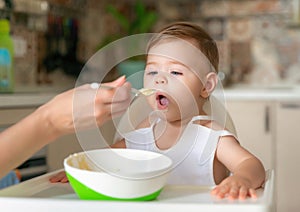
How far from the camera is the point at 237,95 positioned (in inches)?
115

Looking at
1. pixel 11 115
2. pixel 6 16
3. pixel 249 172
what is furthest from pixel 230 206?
pixel 6 16

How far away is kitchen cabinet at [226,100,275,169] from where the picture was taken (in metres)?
2.88

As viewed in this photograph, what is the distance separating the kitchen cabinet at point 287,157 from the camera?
112 inches

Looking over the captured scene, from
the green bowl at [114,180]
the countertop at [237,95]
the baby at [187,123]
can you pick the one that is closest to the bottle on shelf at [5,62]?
the countertop at [237,95]

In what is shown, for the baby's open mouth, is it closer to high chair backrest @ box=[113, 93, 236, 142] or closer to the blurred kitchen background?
high chair backrest @ box=[113, 93, 236, 142]

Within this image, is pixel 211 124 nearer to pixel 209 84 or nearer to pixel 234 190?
pixel 209 84

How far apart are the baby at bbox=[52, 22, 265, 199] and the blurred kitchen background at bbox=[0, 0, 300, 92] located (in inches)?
71.7

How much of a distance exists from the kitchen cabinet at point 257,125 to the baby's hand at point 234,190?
2140mm

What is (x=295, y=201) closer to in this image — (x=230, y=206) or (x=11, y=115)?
(x=11, y=115)

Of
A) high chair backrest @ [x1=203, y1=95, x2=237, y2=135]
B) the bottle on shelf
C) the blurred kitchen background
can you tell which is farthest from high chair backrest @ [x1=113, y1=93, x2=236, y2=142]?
the blurred kitchen background

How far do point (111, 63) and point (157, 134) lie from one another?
0.71 ft

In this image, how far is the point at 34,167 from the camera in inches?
77.9

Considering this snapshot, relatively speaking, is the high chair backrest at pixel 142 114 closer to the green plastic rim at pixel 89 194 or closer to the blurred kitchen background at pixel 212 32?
the green plastic rim at pixel 89 194

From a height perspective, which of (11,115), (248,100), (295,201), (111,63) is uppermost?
(111,63)
